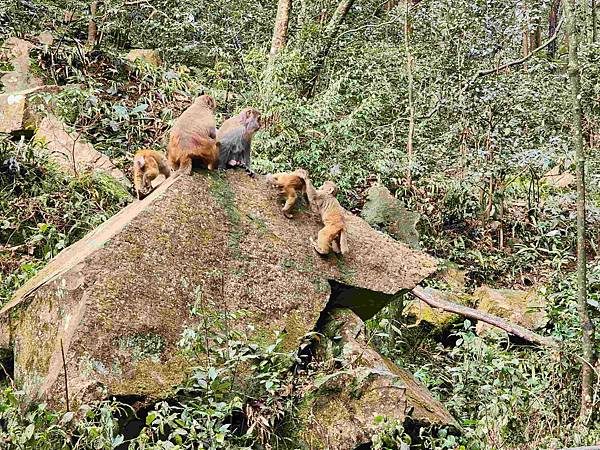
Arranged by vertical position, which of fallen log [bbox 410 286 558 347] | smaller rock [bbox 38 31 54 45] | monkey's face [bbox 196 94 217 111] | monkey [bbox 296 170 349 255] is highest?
monkey's face [bbox 196 94 217 111]

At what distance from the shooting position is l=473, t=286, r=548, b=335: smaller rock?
8.38 meters

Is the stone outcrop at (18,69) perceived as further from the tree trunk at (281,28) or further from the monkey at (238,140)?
the monkey at (238,140)

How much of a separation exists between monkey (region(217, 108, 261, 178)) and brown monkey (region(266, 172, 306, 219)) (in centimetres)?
33

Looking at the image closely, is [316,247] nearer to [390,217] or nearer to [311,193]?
[311,193]

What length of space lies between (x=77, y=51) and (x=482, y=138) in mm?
7023

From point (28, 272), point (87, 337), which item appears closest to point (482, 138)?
point (28, 272)

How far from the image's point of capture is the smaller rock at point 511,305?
8375 millimetres

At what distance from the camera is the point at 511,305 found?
8.99m

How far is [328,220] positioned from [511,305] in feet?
14.0

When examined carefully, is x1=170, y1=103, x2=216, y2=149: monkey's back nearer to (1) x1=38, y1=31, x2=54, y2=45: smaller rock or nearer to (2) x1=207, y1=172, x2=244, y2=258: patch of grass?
(2) x1=207, y1=172, x2=244, y2=258: patch of grass

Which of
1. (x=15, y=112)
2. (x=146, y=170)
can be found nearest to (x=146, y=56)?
(x=15, y=112)

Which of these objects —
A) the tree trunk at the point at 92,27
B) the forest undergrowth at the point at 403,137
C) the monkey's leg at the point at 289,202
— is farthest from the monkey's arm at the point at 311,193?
the tree trunk at the point at 92,27

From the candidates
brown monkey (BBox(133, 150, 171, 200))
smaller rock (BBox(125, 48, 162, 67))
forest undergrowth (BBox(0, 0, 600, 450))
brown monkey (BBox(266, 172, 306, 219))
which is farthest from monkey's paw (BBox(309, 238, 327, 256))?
smaller rock (BBox(125, 48, 162, 67))

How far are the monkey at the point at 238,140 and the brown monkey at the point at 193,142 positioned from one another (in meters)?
0.27
